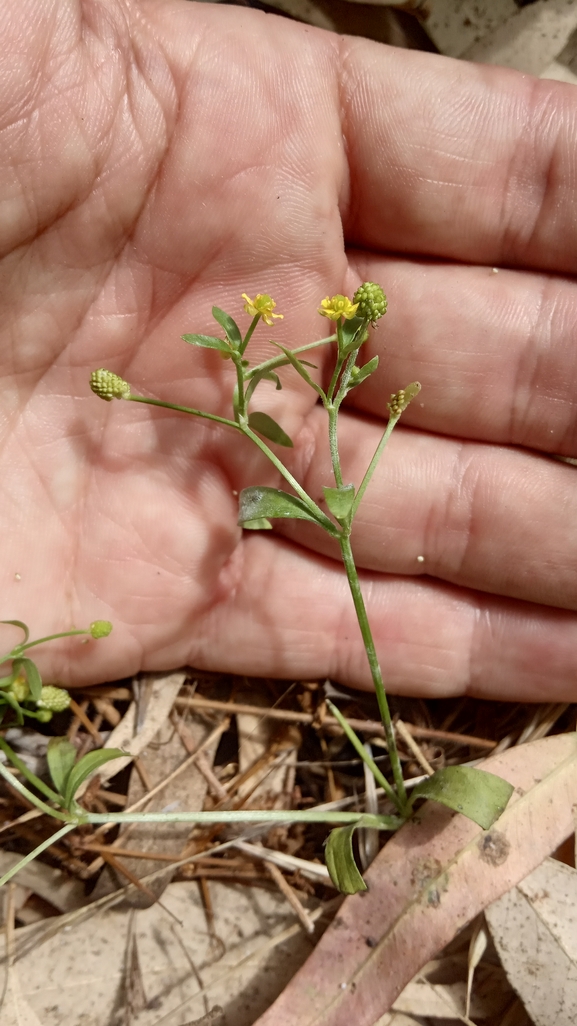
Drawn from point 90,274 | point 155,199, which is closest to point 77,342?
point 90,274

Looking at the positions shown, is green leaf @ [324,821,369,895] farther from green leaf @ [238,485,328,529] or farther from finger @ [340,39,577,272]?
finger @ [340,39,577,272]

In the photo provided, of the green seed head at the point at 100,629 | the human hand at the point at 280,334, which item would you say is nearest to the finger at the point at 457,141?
the human hand at the point at 280,334

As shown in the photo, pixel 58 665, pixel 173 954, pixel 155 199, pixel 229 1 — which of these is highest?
pixel 229 1

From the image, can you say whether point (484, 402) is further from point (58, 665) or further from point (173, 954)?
point (173, 954)

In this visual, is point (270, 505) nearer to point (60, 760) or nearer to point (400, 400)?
point (400, 400)

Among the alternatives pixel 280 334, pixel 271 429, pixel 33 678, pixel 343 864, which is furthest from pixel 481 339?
pixel 33 678

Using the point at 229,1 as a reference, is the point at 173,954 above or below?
below

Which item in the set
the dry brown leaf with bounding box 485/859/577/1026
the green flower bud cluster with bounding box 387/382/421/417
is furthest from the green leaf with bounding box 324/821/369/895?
the green flower bud cluster with bounding box 387/382/421/417

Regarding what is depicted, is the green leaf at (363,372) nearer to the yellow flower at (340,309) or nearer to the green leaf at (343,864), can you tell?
the yellow flower at (340,309)
